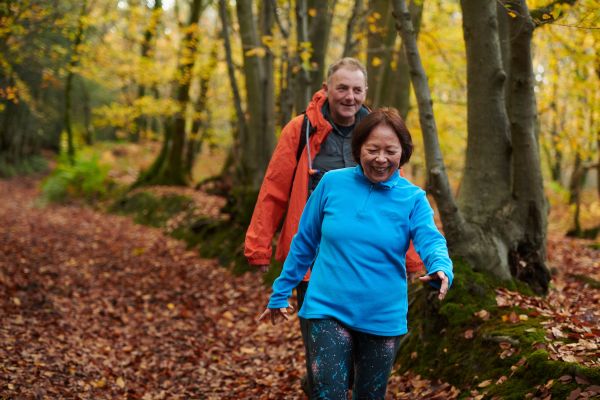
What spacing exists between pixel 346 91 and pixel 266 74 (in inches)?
280

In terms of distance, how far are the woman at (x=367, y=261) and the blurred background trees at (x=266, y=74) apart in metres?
2.48

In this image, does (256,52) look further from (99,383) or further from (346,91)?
(346,91)

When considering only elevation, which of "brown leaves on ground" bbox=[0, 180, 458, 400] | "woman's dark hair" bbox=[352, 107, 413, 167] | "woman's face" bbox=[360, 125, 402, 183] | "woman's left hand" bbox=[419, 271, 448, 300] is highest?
"woman's dark hair" bbox=[352, 107, 413, 167]

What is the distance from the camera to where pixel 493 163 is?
6.16 m

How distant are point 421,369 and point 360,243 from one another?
100 inches

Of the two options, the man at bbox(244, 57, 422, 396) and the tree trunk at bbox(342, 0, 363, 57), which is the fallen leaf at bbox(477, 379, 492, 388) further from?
the tree trunk at bbox(342, 0, 363, 57)

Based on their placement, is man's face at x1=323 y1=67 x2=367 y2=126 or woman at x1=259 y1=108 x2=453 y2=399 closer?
woman at x1=259 y1=108 x2=453 y2=399

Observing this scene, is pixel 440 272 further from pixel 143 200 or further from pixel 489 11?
pixel 143 200

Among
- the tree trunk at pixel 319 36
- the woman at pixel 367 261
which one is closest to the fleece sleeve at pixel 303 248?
the woman at pixel 367 261

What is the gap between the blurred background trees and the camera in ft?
27.5

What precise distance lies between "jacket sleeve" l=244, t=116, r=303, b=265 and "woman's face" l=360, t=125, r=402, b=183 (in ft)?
3.51

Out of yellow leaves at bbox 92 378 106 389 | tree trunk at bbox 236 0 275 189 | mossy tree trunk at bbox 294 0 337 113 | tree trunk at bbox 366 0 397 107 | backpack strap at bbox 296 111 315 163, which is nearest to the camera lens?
backpack strap at bbox 296 111 315 163

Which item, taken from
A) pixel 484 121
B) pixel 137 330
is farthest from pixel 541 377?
pixel 137 330

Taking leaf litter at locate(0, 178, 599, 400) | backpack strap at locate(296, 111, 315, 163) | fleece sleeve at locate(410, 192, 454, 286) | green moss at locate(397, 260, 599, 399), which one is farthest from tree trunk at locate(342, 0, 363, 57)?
fleece sleeve at locate(410, 192, 454, 286)
